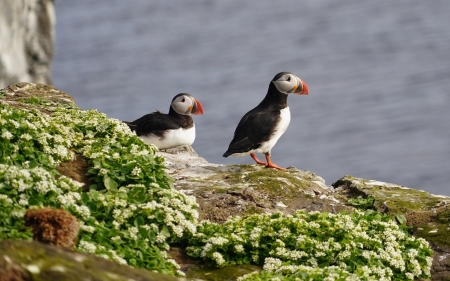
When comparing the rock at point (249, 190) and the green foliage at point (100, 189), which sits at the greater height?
the rock at point (249, 190)

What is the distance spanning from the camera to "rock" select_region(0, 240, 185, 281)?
261 inches

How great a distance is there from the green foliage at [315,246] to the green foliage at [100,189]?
0.42m

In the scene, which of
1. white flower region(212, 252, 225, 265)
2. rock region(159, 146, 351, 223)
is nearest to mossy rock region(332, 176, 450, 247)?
rock region(159, 146, 351, 223)

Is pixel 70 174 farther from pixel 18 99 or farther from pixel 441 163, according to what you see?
pixel 441 163

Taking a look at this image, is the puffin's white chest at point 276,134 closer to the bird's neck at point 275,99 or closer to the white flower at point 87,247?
the bird's neck at point 275,99

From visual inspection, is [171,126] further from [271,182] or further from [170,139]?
[271,182]

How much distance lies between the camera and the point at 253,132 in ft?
47.8

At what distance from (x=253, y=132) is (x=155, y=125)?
1.89 metres

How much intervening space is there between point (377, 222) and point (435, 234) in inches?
38.4

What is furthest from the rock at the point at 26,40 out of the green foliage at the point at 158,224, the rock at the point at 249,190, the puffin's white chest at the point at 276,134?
the green foliage at the point at 158,224

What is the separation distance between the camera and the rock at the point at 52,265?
261 inches

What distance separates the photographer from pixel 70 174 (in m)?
10.6

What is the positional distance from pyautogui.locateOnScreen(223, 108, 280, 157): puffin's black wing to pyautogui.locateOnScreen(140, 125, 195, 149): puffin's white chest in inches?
46.7

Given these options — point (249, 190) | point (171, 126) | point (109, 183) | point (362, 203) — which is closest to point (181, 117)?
point (171, 126)
